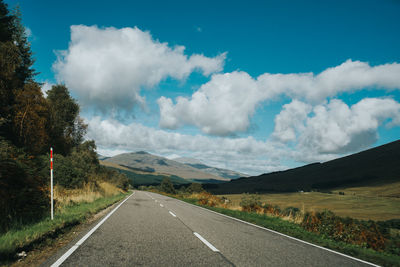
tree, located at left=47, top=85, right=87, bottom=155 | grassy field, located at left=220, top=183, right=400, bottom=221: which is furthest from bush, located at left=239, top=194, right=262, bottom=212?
grassy field, located at left=220, top=183, right=400, bottom=221

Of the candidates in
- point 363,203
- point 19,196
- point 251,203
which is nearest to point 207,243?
point 19,196

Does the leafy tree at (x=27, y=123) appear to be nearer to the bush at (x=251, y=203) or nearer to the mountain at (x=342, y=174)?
the bush at (x=251, y=203)

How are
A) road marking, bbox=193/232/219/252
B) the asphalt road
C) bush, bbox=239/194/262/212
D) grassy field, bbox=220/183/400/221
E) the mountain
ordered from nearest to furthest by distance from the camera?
the asphalt road, road marking, bbox=193/232/219/252, bush, bbox=239/194/262/212, grassy field, bbox=220/183/400/221, the mountain

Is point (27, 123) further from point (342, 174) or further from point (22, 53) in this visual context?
point (342, 174)

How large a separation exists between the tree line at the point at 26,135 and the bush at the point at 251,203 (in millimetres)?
13154

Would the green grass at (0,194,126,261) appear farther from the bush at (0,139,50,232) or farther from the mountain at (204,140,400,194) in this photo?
the mountain at (204,140,400,194)

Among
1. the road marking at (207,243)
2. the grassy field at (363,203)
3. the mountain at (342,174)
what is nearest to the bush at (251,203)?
the road marking at (207,243)

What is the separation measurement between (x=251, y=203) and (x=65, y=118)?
1140 inches

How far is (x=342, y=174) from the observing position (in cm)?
15550

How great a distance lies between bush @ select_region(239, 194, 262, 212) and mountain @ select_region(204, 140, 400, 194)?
425 ft

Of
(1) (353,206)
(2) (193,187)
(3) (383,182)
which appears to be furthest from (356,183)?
(2) (193,187)

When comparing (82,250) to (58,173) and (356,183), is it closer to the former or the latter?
(58,173)

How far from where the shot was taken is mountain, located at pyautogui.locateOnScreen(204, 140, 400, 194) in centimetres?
13675

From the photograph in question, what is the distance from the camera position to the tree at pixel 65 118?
33.3m
